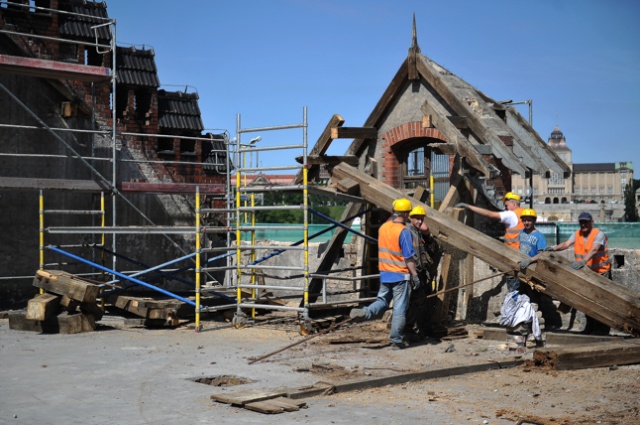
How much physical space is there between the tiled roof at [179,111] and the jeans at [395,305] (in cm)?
1282

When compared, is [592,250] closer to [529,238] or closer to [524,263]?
[529,238]

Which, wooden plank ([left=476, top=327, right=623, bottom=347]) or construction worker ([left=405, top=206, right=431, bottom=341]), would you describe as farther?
construction worker ([left=405, top=206, right=431, bottom=341])

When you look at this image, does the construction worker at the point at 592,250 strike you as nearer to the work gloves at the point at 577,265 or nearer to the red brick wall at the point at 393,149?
the work gloves at the point at 577,265

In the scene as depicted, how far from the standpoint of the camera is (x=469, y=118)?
14398 millimetres

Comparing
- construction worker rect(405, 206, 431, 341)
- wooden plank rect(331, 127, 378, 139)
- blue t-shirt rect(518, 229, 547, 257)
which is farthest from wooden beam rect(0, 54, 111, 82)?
blue t-shirt rect(518, 229, 547, 257)

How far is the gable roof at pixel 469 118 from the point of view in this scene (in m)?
13.5

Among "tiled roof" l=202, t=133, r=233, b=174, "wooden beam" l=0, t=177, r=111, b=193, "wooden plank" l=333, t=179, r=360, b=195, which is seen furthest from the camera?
"tiled roof" l=202, t=133, r=233, b=174

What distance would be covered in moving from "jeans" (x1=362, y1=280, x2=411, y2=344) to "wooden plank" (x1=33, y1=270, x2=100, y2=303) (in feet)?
13.4

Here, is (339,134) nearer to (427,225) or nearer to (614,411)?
(427,225)

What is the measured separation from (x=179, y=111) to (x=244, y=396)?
53.3 feet

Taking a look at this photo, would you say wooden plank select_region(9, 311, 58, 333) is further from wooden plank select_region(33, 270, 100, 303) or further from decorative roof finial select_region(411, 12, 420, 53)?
decorative roof finial select_region(411, 12, 420, 53)

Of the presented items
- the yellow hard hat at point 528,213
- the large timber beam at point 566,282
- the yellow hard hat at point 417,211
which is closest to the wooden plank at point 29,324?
the yellow hard hat at point 417,211

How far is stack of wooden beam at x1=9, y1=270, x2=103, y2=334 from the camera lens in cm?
1176

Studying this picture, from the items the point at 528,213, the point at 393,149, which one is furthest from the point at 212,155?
the point at 528,213
